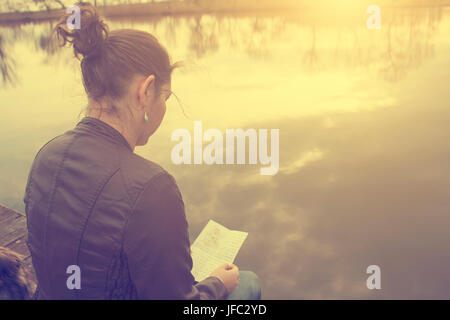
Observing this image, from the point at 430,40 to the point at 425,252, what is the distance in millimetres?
6275

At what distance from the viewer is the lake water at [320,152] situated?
212 centimetres

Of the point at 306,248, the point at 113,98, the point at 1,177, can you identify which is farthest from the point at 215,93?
the point at 113,98

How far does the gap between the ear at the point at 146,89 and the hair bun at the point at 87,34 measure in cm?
14

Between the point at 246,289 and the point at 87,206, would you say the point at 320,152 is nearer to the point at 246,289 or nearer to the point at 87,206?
the point at 246,289

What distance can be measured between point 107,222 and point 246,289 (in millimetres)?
620

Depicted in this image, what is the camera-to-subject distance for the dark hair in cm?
94

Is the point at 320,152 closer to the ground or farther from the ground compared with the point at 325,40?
closer to the ground

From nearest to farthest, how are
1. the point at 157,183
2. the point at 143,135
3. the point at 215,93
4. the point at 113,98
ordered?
the point at 157,183 → the point at 113,98 → the point at 143,135 → the point at 215,93

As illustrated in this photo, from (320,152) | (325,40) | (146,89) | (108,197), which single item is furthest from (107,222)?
(325,40)

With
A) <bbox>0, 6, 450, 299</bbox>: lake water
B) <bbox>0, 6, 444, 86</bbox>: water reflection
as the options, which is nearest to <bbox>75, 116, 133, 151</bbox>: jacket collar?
<bbox>0, 6, 450, 299</bbox>: lake water

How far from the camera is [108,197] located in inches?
33.5

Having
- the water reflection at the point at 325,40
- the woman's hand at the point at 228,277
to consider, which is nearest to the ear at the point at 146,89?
the woman's hand at the point at 228,277
